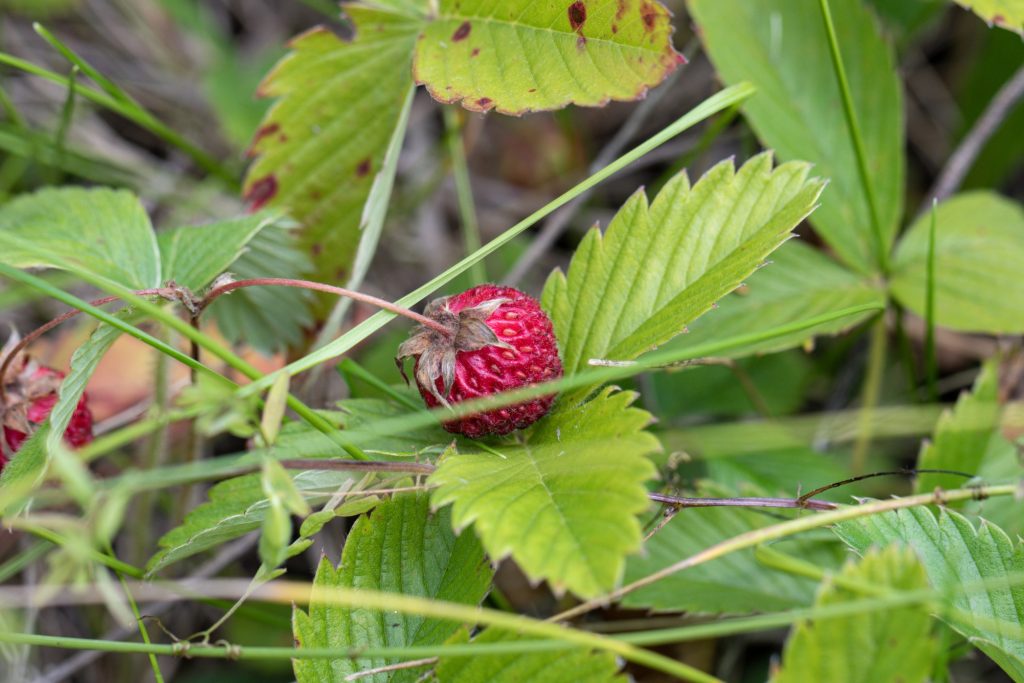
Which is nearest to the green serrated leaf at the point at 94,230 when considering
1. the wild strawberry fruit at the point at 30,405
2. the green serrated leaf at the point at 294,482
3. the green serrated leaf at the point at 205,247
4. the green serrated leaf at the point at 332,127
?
the green serrated leaf at the point at 205,247

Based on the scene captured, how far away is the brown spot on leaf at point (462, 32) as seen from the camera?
5.72 feet

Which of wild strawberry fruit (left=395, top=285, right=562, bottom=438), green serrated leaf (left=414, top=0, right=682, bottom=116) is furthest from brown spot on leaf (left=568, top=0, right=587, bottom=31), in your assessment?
wild strawberry fruit (left=395, top=285, right=562, bottom=438)

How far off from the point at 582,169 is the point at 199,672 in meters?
1.96

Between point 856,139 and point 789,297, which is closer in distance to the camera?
point 856,139

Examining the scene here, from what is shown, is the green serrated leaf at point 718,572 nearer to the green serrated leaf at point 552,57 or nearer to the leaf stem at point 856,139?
the leaf stem at point 856,139

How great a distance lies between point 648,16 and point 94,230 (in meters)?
1.12

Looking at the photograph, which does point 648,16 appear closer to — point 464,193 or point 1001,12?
point 1001,12

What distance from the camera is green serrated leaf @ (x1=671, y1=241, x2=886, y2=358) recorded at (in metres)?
1.91

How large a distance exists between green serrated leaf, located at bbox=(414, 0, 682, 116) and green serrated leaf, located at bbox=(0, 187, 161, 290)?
62 cm

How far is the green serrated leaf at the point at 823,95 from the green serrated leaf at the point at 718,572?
2.31 ft

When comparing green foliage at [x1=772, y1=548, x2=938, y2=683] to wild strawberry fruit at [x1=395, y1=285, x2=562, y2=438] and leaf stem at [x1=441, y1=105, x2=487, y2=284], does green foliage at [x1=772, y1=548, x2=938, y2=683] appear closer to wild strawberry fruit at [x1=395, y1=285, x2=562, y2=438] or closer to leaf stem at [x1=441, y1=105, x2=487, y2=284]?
wild strawberry fruit at [x1=395, y1=285, x2=562, y2=438]

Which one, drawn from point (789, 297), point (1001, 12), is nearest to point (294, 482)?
point (789, 297)

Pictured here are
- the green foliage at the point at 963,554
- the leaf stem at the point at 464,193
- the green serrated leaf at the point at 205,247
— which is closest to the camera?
the green foliage at the point at 963,554

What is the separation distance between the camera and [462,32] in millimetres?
1751
